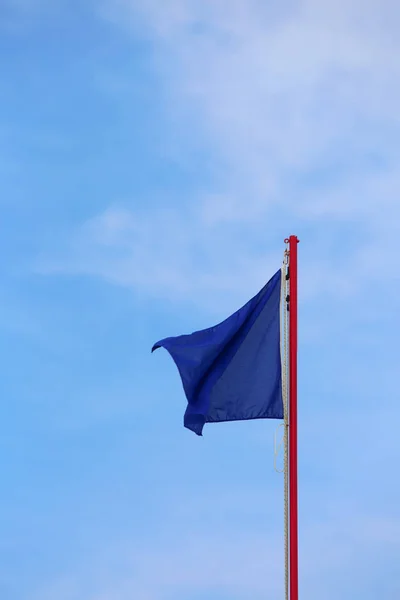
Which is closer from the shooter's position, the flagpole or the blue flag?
the flagpole

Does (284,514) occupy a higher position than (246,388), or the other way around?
(246,388)

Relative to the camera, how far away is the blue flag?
10.7m

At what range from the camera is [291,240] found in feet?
36.2

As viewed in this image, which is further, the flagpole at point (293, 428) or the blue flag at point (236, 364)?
the blue flag at point (236, 364)

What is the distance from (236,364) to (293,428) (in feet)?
3.78

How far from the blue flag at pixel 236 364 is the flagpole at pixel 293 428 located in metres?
0.19

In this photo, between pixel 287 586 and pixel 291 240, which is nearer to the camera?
pixel 287 586

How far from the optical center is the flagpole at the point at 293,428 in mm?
10281

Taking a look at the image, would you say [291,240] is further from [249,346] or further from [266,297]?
[249,346]

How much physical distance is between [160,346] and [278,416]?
6.07 ft

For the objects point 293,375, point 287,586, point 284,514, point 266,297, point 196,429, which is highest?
point 266,297

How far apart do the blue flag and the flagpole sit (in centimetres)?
19

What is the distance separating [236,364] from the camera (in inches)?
429

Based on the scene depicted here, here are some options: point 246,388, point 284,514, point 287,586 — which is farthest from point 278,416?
point 287,586
